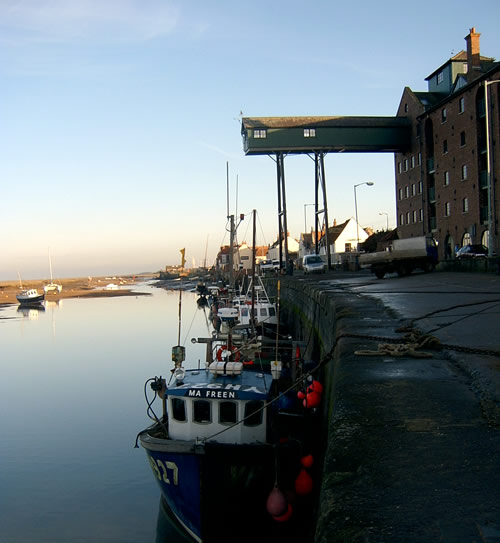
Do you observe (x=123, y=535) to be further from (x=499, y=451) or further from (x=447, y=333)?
(x=499, y=451)

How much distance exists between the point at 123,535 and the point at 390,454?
980 cm

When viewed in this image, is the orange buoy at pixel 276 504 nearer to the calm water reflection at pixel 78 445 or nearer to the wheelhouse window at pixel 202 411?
the wheelhouse window at pixel 202 411

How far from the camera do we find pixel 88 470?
1623cm

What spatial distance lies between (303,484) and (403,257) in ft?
87.4

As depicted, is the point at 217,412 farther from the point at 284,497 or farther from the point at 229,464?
the point at 284,497

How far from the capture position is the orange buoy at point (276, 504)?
1082 cm

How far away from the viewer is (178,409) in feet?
41.0

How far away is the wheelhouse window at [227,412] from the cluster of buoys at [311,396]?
300 centimetres

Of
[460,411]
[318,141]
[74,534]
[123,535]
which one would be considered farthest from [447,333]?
[318,141]

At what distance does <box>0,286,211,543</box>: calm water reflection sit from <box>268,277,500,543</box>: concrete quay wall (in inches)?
306

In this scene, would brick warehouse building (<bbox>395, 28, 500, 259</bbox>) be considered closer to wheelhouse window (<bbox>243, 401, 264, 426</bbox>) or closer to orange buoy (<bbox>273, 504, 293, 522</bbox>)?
wheelhouse window (<bbox>243, 401, 264, 426</bbox>)

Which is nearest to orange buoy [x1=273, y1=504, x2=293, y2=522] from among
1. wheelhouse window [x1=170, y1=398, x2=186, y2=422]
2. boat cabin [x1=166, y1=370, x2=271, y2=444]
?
boat cabin [x1=166, y1=370, x2=271, y2=444]

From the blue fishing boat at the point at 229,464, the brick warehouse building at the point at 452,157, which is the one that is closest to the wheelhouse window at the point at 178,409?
the blue fishing boat at the point at 229,464

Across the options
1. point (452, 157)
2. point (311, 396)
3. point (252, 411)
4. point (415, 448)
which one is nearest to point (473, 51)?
point (452, 157)
